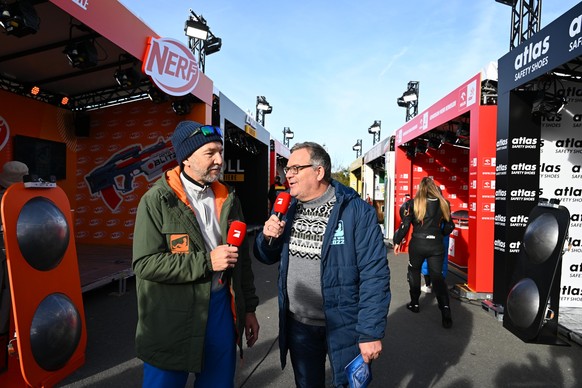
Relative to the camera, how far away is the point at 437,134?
1053cm

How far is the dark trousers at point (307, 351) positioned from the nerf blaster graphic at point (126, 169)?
7664mm

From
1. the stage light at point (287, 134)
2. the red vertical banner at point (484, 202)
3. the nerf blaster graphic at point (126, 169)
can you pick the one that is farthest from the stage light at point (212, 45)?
the stage light at point (287, 134)

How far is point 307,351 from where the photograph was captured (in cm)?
214

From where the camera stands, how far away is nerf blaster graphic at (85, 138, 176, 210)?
922cm

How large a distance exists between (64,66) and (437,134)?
29.4 feet

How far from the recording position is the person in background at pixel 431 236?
4.81 metres

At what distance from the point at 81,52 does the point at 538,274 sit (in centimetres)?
642

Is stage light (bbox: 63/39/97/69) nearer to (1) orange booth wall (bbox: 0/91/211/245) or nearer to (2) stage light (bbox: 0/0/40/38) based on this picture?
(2) stage light (bbox: 0/0/40/38)

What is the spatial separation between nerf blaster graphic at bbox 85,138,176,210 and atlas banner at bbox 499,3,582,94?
7.07 m

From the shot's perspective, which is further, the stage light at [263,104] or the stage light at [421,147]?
the stage light at [263,104]

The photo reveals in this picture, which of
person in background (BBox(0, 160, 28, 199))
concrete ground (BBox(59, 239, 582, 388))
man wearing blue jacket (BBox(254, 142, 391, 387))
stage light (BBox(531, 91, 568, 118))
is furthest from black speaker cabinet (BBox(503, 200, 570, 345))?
person in background (BBox(0, 160, 28, 199))

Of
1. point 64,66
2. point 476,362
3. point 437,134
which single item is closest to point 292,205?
point 476,362

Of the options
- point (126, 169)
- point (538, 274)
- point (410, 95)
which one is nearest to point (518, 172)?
point (538, 274)

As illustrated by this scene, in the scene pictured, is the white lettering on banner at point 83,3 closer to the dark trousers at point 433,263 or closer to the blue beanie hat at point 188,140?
the blue beanie hat at point 188,140
